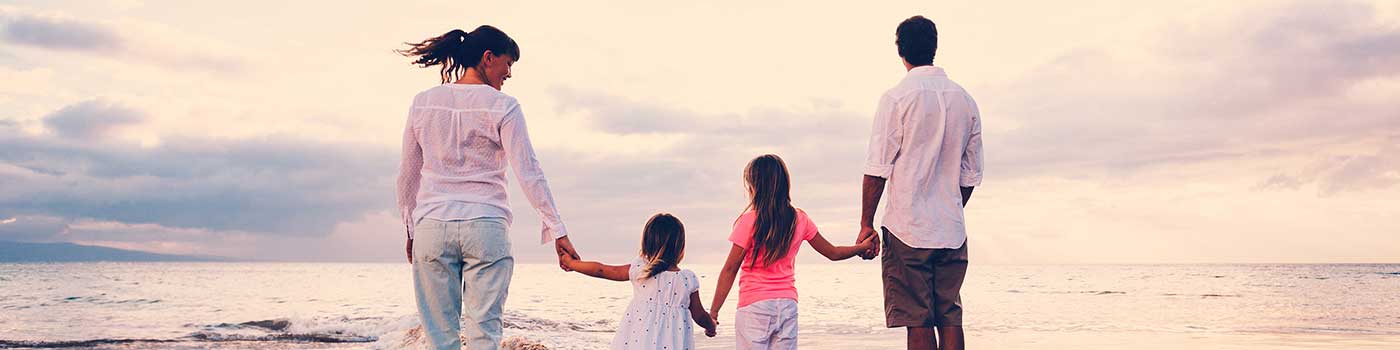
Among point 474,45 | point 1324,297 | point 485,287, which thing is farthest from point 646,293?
point 1324,297

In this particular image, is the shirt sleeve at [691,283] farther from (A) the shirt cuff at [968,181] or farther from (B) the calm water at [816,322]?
(B) the calm water at [816,322]

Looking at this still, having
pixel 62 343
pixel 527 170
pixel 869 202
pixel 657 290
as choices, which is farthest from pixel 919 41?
pixel 62 343

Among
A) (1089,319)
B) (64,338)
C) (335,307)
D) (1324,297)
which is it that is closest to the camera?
(64,338)

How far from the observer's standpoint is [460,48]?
4.12 meters

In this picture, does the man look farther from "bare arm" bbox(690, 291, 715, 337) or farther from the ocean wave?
the ocean wave

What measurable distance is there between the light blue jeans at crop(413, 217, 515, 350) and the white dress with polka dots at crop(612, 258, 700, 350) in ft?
3.56

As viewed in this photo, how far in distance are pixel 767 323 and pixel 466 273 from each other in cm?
156

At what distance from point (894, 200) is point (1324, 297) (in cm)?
2897

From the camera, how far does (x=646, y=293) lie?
4891 millimetres

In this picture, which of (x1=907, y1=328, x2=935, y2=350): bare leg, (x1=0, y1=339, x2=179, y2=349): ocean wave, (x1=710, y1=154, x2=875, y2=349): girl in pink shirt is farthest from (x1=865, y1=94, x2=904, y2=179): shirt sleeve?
(x1=0, y1=339, x2=179, y2=349): ocean wave

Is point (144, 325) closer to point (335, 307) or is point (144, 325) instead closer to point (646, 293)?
point (335, 307)

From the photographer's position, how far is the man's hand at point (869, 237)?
4.48 metres

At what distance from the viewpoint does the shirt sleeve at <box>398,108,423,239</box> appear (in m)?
4.07

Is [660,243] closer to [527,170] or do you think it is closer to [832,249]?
[832,249]
